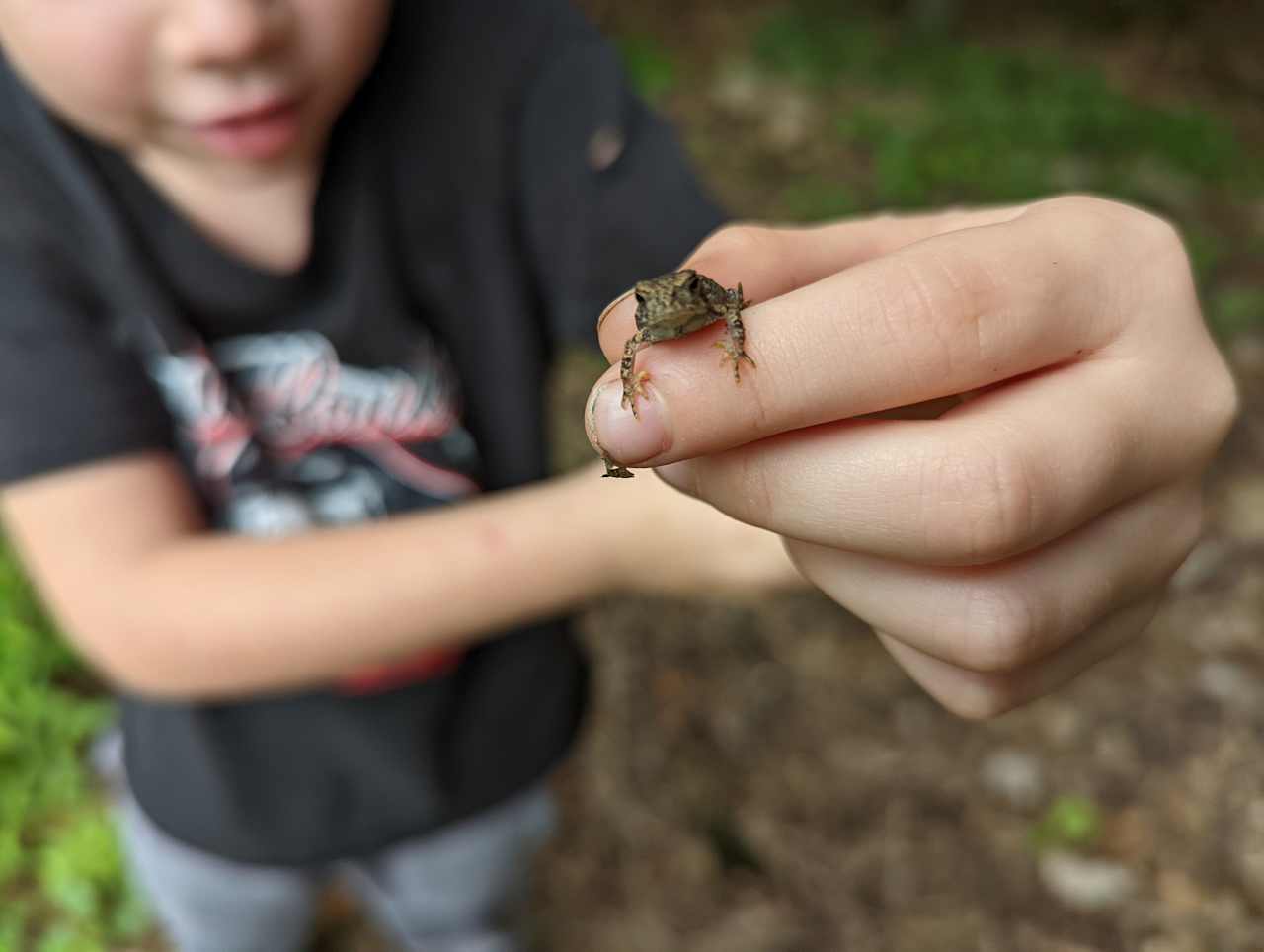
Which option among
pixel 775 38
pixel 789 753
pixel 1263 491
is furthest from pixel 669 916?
pixel 775 38

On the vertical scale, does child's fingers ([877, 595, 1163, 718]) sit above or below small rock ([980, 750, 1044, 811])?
above

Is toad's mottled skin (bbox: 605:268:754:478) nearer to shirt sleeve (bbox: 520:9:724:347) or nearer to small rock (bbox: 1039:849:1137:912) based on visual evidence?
shirt sleeve (bbox: 520:9:724:347)

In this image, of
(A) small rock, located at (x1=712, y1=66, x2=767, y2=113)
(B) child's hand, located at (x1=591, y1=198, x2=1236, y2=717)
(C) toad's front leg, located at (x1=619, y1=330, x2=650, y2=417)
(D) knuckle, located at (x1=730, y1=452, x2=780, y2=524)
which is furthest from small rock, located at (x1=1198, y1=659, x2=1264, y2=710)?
(A) small rock, located at (x1=712, y1=66, x2=767, y2=113)

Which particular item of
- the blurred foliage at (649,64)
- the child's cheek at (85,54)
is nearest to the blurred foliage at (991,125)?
the blurred foliage at (649,64)

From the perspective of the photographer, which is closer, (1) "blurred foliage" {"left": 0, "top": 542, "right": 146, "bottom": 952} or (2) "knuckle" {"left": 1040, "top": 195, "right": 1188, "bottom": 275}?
Answer: (2) "knuckle" {"left": 1040, "top": 195, "right": 1188, "bottom": 275}

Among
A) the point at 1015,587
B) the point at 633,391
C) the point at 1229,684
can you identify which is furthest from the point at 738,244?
the point at 1229,684

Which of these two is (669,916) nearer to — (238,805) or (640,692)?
(640,692)

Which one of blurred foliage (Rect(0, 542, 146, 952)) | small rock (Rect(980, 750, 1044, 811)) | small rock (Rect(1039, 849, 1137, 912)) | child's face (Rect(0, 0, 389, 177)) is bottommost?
small rock (Rect(1039, 849, 1137, 912))

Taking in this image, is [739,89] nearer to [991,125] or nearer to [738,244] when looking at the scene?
[991,125]
